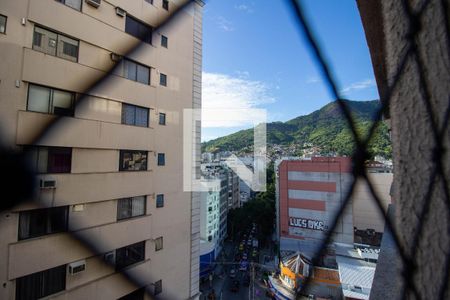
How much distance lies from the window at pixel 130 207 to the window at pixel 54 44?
2134mm

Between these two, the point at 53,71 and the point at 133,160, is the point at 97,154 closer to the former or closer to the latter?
the point at 133,160

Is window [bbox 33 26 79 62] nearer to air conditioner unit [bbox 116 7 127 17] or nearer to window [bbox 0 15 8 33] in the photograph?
window [bbox 0 15 8 33]

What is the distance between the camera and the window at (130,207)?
12.0ft

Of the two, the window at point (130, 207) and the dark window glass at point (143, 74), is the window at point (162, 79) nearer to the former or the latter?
the dark window glass at point (143, 74)

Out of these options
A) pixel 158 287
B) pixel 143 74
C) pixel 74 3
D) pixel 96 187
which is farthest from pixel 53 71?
pixel 158 287

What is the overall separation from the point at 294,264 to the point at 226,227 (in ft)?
29.5

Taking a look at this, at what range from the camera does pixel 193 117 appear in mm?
4934

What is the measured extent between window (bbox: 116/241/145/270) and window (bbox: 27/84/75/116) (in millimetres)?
2157

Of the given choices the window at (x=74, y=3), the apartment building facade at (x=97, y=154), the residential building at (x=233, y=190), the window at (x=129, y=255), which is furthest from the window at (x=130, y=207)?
the residential building at (x=233, y=190)

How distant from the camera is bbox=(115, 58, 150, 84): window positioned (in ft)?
12.3

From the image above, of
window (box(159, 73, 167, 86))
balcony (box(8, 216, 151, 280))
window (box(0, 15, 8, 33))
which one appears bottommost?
balcony (box(8, 216, 151, 280))

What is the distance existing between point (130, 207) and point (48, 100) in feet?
6.25

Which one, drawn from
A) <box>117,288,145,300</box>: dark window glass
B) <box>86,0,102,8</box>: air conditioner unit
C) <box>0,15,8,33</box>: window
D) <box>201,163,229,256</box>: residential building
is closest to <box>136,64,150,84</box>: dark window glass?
<box>86,0,102,8</box>: air conditioner unit

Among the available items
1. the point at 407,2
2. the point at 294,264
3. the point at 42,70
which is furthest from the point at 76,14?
the point at 294,264
